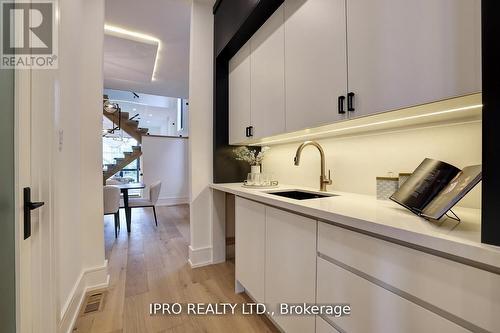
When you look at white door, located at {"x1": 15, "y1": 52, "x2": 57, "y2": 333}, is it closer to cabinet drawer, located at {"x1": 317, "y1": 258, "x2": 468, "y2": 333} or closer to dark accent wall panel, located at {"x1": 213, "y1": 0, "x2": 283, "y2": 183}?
cabinet drawer, located at {"x1": 317, "y1": 258, "x2": 468, "y2": 333}

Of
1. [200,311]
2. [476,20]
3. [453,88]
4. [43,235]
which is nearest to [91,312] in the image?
[200,311]

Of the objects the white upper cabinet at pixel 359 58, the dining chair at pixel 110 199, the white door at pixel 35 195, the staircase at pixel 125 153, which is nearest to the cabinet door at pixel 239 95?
the white upper cabinet at pixel 359 58

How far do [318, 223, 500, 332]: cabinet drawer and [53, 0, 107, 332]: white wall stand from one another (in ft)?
5.91

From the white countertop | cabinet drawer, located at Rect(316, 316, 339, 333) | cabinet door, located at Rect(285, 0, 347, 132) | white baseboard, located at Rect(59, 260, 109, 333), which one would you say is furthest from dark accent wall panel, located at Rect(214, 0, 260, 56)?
white baseboard, located at Rect(59, 260, 109, 333)

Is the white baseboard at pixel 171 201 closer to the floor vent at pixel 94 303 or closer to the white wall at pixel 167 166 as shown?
the white wall at pixel 167 166

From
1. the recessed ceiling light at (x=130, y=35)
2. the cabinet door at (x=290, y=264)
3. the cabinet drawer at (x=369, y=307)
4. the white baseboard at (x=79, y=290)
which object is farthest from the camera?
the recessed ceiling light at (x=130, y=35)

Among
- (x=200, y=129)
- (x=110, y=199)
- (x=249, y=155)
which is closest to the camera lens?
(x=249, y=155)

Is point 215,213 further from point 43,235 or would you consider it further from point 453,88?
point 453,88

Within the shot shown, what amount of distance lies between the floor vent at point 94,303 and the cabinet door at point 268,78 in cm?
186

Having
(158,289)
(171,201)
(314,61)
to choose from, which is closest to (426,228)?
(314,61)

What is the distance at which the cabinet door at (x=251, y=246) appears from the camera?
1.46 m

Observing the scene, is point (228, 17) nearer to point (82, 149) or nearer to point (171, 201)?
point (82, 149)

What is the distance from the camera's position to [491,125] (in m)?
0.52

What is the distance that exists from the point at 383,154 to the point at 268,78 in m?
1.02
